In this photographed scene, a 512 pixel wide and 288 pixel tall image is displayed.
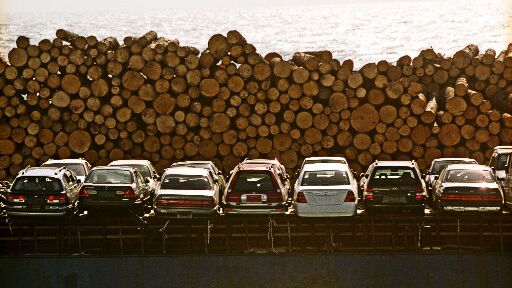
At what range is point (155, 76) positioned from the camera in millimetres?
33281

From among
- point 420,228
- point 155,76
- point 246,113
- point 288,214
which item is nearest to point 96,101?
point 155,76

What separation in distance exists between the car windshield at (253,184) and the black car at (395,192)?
7.14ft

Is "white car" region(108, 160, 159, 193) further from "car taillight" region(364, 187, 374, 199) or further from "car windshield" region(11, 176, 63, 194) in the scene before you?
"car taillight" region(364, 187, 374, 199)

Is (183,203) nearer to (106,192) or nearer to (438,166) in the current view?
(106,192)

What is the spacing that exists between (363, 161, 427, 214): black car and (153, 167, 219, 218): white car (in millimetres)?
3520

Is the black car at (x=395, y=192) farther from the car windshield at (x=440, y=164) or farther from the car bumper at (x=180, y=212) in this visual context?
the car windshield at (x=440, y=164)

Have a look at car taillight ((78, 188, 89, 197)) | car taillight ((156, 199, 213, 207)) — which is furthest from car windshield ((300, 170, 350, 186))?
car taillight ((78, 188, 89, 197))

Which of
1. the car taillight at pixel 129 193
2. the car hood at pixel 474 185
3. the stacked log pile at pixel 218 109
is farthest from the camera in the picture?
the stacked log pile at pixel 218 109

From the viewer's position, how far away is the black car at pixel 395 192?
79.0 feet

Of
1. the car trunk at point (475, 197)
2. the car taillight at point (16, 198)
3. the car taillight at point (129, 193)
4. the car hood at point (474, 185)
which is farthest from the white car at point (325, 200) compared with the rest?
the car taillight at point (16, 198)

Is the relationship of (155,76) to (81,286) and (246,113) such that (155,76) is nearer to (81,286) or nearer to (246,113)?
(246,113)

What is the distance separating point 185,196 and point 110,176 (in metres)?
2.66

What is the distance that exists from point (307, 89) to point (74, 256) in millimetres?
12375

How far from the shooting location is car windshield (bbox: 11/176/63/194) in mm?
24453
